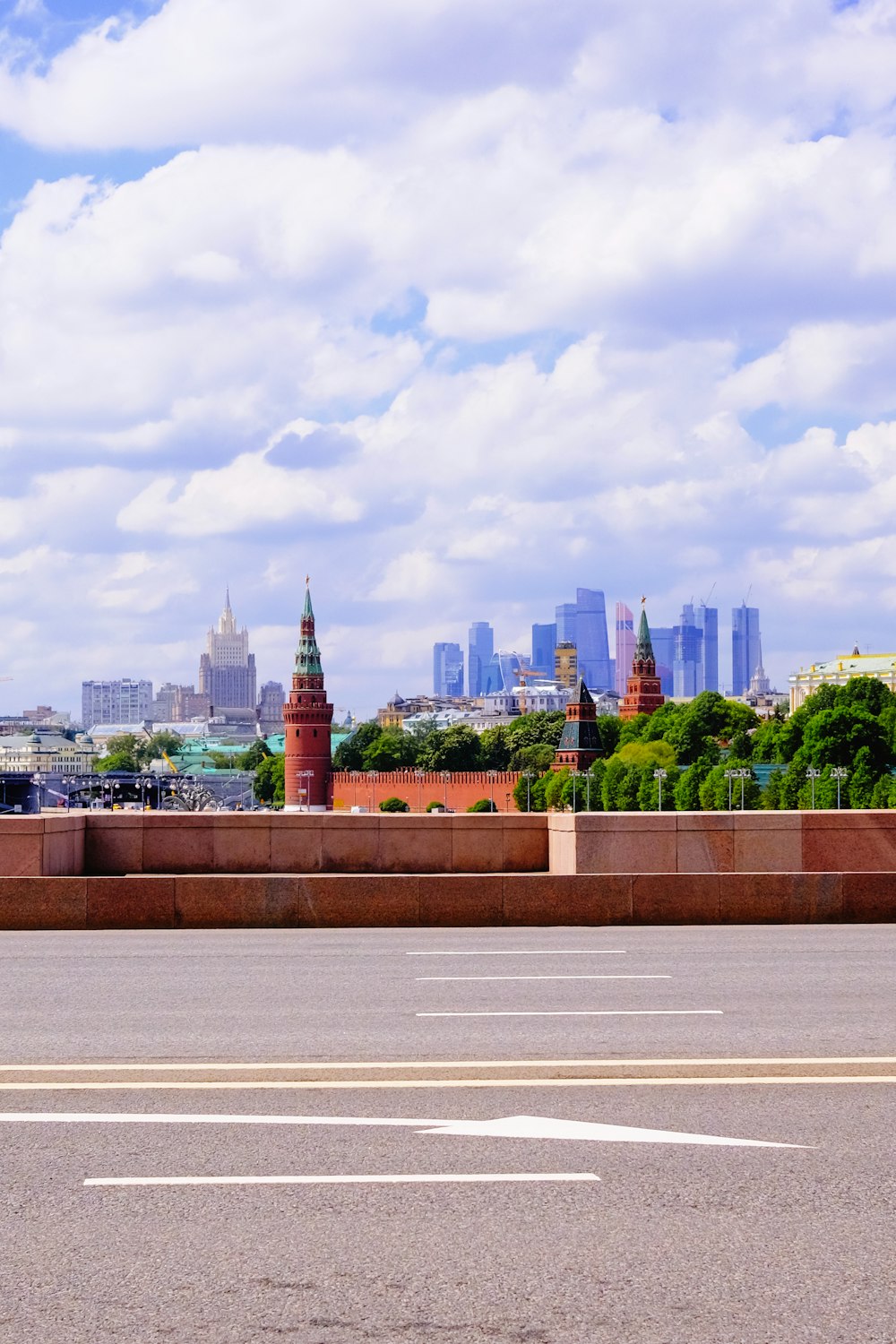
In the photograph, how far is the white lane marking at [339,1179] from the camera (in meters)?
6.54

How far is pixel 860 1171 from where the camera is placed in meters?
6.74

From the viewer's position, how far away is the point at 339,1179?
6.59 m

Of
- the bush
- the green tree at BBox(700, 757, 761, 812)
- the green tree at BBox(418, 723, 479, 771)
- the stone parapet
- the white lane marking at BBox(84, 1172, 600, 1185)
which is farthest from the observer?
the green tree at BBox(418, 723, 479, 771)

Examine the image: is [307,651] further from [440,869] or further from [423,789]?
[440,869]

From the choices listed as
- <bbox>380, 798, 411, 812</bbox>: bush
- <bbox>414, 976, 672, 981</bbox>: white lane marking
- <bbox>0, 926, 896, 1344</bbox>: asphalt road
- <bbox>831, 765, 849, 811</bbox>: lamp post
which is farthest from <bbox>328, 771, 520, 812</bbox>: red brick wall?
<bbox>0, 926, 896, 1344</bbox>: asphalt road

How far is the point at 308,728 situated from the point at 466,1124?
163 meters

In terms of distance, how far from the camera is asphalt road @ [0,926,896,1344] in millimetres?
5191

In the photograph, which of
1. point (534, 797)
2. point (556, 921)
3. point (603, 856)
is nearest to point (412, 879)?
point (556, 921)

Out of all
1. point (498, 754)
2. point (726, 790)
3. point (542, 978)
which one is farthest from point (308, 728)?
point (542, 978)

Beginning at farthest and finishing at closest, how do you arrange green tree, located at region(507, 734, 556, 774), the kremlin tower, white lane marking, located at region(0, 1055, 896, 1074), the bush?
green tree, located at region(507, 734, 556, 774), the kremlin tower, the bush, white lane marking, located at region(0, 1055, 896, 1074)

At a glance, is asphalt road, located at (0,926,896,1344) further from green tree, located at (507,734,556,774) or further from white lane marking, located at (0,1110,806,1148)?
green tree, located at (507,734,556,774)

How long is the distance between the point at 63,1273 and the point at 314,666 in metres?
167

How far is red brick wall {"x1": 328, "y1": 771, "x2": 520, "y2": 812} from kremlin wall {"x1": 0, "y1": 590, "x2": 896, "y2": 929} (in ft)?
463

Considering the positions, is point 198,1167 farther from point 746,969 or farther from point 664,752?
Answer: point 664,752
